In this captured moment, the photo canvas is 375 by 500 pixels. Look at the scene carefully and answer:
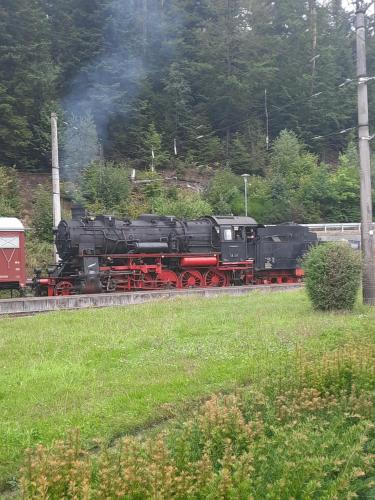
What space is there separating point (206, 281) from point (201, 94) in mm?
34109

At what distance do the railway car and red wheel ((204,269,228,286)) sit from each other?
757 centimetres

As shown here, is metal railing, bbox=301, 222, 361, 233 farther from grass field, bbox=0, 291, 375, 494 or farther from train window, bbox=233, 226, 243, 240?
grass field, bbox=0, 291, 375, 494

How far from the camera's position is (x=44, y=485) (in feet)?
12.6

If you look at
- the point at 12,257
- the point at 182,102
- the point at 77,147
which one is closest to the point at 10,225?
the point at 12,257

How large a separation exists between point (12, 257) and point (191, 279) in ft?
23.6

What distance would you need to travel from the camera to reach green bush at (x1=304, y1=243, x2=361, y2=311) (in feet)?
42.1

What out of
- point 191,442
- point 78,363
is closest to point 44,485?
point 191,442

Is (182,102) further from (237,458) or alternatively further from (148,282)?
(237,458)

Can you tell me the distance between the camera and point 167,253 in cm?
2208

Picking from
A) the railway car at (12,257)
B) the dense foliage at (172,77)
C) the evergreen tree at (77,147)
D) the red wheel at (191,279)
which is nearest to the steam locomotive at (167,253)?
the red wheel at (191,279)

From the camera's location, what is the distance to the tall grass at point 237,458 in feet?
13.1

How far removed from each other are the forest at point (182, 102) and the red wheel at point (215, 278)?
38.4 feet

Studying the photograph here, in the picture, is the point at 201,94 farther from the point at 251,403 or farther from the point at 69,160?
the point at 251,403

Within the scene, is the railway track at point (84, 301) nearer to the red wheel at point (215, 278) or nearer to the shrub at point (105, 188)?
the red wheel at point (215, 278)
